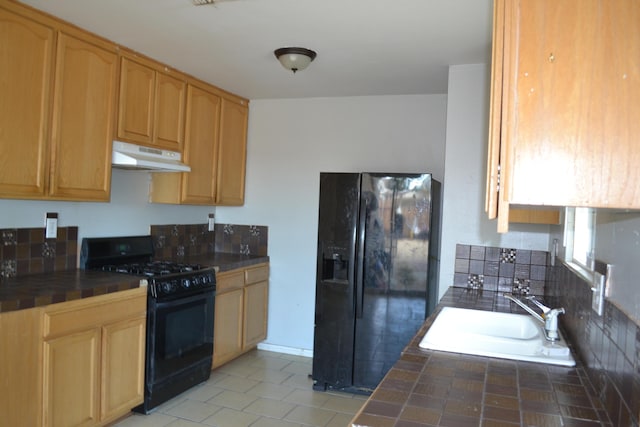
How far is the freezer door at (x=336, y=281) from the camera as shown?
3564 millimetres

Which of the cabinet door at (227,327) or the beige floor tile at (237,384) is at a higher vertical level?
the cabinet door at (227,327)

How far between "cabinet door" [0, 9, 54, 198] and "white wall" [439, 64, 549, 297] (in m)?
2.43

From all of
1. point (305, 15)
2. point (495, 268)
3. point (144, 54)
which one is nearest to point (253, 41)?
point (305, 15)

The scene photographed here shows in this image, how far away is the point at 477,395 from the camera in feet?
4.39

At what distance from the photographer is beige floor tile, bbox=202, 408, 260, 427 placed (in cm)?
303

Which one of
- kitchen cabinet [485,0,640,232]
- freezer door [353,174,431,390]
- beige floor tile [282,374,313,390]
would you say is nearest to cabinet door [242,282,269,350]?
beige floor tile [282,374,313,390]

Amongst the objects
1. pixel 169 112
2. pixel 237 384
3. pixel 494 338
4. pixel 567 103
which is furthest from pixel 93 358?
pixel 567 103

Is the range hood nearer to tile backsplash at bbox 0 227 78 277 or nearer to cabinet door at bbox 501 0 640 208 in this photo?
tile backsplash at bbox 0 227 78 277

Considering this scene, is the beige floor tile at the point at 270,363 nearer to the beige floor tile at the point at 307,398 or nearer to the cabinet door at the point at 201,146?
the beige floor tile at the point at 307,398

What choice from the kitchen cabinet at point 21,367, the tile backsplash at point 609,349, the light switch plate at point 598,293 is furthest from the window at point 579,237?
the kitchen cabinet at point 21,367

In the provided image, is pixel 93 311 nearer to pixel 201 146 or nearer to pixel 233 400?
pixel 233 400

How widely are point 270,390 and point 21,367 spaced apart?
1.84 meters

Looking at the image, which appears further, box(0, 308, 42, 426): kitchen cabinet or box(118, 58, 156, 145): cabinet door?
box(118, 58, 156, 145): cabinet door

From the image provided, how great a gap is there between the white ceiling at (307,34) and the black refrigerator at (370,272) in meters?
0.79
